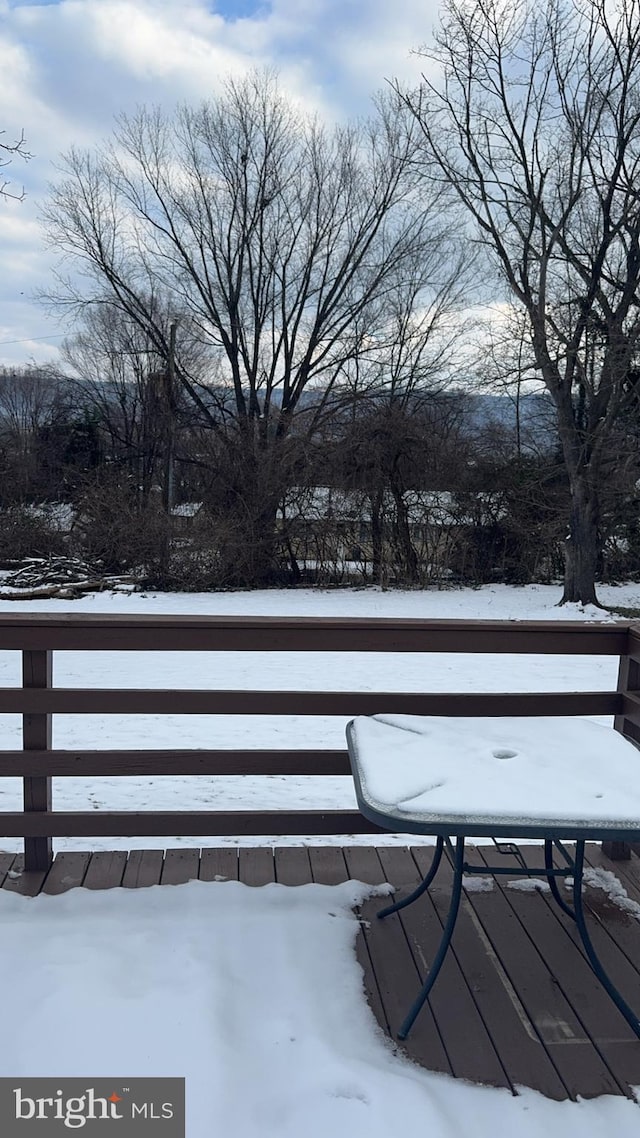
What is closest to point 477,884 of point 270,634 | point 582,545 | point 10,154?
point 270,634

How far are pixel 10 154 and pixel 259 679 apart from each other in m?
4.83

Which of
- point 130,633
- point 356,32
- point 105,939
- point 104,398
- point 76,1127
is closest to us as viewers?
point 76,1127

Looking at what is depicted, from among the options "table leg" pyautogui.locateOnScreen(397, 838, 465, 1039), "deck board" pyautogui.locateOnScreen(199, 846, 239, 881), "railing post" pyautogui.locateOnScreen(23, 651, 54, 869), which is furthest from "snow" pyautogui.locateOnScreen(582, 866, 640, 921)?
"railing post" pyautogui.locateOnScreen(23, 651, 54, 869)

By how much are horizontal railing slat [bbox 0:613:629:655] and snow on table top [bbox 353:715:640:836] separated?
0.29 metres

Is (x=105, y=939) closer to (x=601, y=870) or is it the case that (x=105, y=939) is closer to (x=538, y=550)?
(x=601, y=870)

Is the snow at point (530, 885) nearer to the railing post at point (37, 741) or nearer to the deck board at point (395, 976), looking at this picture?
the deck board at point (395, 976)

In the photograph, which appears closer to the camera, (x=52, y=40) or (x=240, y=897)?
(x=240, y=897)

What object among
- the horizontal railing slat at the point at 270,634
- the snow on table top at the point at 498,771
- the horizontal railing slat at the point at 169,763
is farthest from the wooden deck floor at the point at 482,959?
the horizontal railing slat at the point at 270,634

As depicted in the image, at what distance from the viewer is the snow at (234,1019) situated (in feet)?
5.56

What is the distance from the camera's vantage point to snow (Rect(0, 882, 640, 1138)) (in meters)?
1.69

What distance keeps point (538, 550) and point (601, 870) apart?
13369 millimetres

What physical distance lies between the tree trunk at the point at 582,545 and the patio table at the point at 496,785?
11629mm

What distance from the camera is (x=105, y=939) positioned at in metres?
2.29

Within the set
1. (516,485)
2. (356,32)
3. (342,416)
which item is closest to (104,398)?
(342,416)
